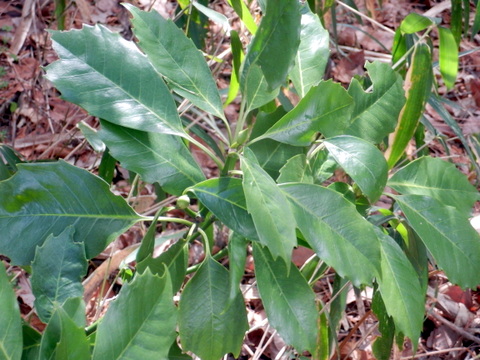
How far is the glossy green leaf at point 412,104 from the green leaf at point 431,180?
0.14m

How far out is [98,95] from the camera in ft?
2.15

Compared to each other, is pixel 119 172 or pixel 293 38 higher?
pixel 293 38

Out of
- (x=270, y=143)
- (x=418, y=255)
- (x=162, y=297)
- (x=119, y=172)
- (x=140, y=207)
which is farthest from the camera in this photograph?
(x=119, y=172)

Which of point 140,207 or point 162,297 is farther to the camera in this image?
point 140,207

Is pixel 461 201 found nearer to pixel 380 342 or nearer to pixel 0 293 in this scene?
pixel 380 342

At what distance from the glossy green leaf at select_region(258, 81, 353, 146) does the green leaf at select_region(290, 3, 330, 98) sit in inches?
4.6

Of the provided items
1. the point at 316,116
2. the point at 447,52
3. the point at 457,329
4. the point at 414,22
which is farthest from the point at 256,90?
the point at 457,329

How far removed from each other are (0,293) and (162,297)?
0.14 meters

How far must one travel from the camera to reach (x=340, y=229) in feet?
2.03

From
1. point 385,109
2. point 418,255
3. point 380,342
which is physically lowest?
point 380,342

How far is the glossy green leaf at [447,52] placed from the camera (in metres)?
1.10

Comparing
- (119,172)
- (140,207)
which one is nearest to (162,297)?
(140,207)

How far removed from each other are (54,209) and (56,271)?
2.8 inches

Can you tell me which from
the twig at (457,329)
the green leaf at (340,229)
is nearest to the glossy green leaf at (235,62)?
the green leaf at (340,229)
